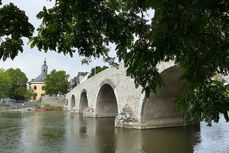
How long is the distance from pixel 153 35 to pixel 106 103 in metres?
17.8

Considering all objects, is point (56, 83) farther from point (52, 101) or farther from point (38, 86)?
point (38, 86)

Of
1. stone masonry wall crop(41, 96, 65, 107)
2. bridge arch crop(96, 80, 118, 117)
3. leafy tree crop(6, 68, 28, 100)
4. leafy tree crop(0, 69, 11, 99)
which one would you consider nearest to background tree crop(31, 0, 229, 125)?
bridge arch crop(96, 80, 118, 117)

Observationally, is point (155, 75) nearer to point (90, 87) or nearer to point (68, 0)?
point (68, 0)

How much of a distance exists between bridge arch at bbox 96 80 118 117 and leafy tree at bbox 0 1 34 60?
14818 millimetres

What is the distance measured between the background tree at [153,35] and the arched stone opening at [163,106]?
6078 millimetres

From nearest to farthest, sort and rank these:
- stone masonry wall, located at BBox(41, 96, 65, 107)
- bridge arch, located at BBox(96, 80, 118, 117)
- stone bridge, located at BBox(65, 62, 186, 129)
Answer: stone bridge, located at BBox(65, 62, 186, 129), bridge arch, located at BBox(96, 80, 118, 117), stone masonry wall, located at BBox(41, 96, 65, 107)

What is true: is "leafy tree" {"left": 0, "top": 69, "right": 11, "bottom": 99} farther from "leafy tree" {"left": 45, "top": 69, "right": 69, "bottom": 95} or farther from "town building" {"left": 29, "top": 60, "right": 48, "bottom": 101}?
"town building" {"left": 29, "top": 60, "right": 48, "bottom": 101}

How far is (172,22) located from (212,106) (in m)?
1.26

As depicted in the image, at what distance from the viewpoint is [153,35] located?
204cm

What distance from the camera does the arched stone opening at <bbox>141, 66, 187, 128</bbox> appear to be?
10.0 metres

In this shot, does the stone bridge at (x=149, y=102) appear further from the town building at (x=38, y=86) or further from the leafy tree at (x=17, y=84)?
the town building at (x=38, y=86)

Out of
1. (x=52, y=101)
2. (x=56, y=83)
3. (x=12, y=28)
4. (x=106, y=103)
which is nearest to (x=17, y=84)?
(x=56, y=83)

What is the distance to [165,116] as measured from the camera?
11.8m

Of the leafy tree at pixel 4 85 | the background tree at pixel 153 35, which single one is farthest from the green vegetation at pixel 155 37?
the leafy tree at pixel 4 85
